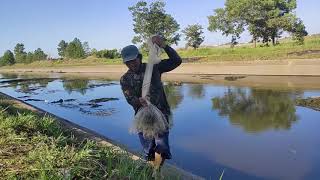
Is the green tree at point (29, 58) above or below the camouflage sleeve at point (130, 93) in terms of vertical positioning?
below

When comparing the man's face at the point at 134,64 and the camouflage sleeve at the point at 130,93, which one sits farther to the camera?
the camouflage sleeve at the point at 130,93

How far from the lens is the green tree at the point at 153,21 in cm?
5341

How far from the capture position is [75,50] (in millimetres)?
78062

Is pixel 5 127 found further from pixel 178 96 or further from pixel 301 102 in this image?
pixel 178 96

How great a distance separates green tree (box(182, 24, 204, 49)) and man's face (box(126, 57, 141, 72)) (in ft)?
168

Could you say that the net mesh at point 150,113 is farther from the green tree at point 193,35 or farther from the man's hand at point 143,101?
the green tree at point 193,35

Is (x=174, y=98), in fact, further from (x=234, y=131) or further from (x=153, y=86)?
(x=153, y=86)

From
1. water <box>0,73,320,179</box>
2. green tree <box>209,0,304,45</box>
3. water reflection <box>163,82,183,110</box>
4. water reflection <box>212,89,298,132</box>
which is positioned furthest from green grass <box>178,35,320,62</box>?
water <box>0,73,320,179</box>

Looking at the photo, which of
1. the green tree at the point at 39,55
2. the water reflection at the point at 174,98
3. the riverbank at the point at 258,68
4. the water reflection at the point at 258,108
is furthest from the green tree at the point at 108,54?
the water reflection at the point at 258,108

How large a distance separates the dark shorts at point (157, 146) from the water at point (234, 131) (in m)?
2.94

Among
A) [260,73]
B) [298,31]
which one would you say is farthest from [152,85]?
[298,31]

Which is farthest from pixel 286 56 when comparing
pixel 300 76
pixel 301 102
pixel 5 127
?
pixel 5 127

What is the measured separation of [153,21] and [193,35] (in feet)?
18.4

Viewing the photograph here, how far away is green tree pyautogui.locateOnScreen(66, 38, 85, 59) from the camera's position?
7688 centimetres
